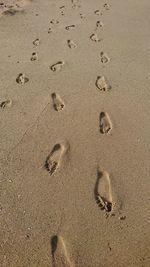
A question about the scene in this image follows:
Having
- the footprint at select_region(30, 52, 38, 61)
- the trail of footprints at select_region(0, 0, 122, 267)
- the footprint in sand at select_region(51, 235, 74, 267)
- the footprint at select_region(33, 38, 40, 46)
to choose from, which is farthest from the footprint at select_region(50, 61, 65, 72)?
the footprint in sand at select_region(51, 235, 74, 267)

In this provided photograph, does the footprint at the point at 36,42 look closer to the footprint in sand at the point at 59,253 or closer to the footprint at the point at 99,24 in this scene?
the footprint at the point at 99,24

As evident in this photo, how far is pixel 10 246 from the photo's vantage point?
2654 millimetres

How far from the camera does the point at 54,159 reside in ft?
10.6

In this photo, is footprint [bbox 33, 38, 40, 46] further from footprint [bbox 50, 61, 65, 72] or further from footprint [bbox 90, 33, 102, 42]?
footprint [bbox 90, 33, 102, 42]

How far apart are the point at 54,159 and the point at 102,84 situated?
1166 millimetres

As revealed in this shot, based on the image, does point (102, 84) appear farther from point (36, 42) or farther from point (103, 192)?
point (103, 192)

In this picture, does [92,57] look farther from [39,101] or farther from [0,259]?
[0,259]

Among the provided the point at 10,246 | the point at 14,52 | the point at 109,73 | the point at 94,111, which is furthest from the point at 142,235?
the point at 14,52

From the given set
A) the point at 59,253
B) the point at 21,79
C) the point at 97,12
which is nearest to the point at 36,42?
the point at 21,79

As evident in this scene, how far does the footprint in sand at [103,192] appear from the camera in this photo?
2848mm

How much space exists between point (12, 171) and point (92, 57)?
1924 millimetres

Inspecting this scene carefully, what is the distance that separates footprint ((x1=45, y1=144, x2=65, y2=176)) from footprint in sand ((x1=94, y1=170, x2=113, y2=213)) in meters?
0.34

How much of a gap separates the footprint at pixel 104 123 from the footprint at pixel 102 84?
0.41 meters

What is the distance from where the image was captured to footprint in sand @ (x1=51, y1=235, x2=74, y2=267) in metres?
2.55
